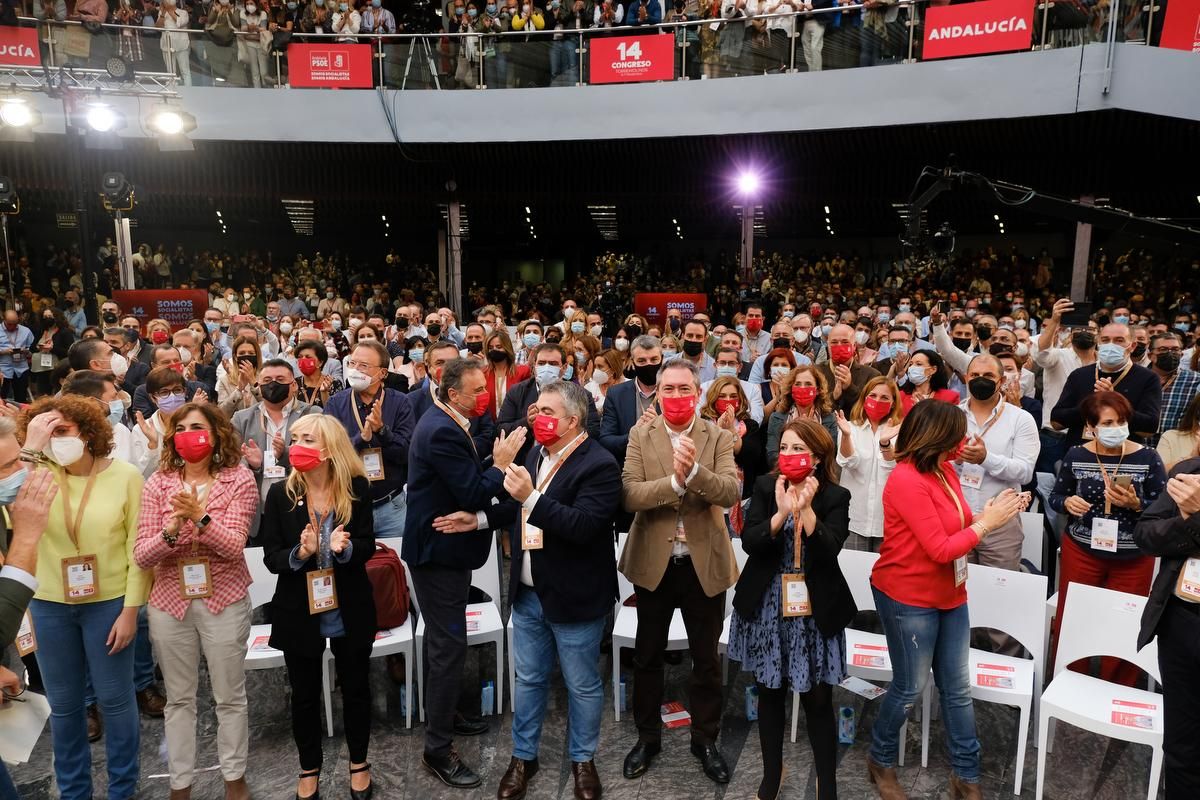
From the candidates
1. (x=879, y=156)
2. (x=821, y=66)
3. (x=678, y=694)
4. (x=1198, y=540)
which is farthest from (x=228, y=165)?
(x=1198, y=540)

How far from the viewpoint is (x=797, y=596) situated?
108 inches

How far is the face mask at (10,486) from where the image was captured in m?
2.13

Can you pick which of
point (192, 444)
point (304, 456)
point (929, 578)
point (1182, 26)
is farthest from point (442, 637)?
point (1182, 26)

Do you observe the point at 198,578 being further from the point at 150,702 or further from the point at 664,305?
the point at 664,305

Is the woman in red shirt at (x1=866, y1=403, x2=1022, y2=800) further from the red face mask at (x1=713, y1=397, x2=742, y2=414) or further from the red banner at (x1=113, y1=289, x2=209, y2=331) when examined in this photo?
the red banner at (x1=113, y1=289, x2=209, y2=331)

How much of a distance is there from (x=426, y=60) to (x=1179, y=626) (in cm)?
1185

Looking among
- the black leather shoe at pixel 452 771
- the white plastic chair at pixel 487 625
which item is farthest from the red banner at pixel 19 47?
the black leather shoe at pixel 452 771

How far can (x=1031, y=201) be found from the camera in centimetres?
559

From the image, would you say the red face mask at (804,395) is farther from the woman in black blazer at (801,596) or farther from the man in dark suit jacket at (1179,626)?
the man in dark suit jacket at (1179,626)

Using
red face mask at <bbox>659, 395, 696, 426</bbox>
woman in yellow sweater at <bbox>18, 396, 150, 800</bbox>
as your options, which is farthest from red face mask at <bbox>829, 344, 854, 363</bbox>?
woman in yellow sweater at <bbox>18, 396, 150, 800</bbox>

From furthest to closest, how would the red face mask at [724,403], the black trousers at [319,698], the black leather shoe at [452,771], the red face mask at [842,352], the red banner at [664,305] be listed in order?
the red banner at [664,305] < the red face mask at [842,352] < the red face mask at [724,403] < the black leather shoe at [452,771] < the black trousers at [319,698]

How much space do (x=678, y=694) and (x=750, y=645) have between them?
1.11 m

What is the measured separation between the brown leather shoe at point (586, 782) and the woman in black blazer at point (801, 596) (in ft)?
2.23

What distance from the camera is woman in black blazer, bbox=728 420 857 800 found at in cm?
273
